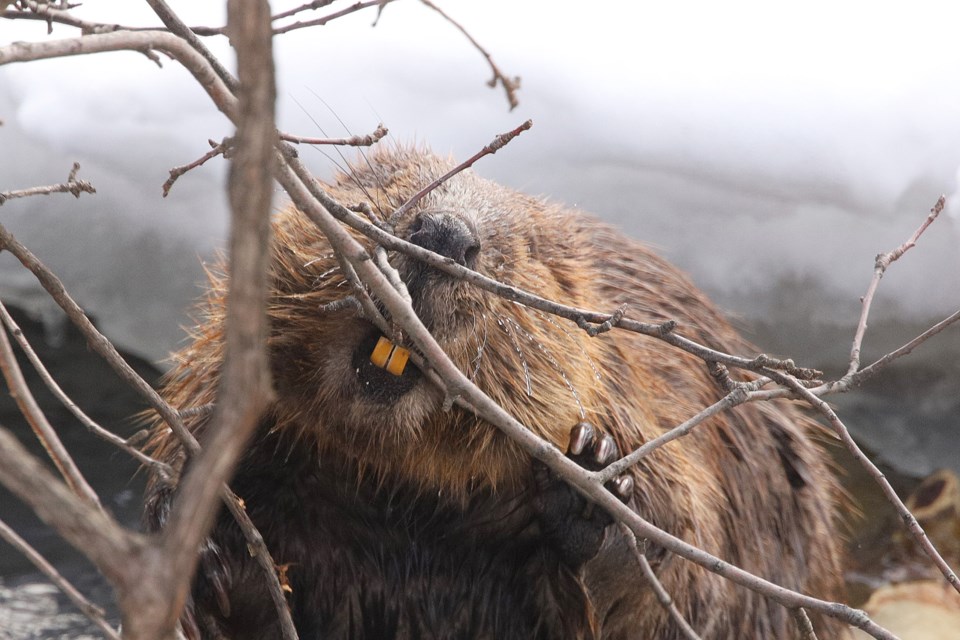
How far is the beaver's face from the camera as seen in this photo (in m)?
1.55

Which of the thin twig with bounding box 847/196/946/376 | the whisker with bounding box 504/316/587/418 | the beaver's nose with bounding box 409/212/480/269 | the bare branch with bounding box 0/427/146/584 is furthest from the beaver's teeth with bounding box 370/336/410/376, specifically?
the bare branch with bounding box 0/427/146/584

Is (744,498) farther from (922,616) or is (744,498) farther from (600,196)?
(600,196)

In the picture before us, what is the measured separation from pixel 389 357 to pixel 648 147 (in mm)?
2694

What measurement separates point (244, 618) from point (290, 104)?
2.26m

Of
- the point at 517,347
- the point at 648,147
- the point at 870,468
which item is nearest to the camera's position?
the point at 870,468

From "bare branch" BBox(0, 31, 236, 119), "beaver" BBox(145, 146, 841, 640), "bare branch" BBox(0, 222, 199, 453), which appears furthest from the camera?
"beaver" BBox(145, 146, 841, 640)

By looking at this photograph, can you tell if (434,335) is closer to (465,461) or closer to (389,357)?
(389,357)

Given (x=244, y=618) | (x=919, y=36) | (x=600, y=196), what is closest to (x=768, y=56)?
(x=919, y=36)

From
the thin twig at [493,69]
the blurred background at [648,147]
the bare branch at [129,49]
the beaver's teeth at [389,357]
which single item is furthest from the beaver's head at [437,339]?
the blurred background at [648,147]

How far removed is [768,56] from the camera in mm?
4082

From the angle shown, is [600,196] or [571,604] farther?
[600,196]

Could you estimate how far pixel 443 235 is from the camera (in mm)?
1520

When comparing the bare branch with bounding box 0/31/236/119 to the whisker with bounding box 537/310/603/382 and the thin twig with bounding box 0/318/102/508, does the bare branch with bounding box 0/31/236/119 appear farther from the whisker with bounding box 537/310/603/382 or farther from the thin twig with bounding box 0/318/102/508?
the whisker with bounding box 537/310/603/382

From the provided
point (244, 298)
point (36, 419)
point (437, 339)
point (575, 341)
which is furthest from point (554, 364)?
point (244, 298)
